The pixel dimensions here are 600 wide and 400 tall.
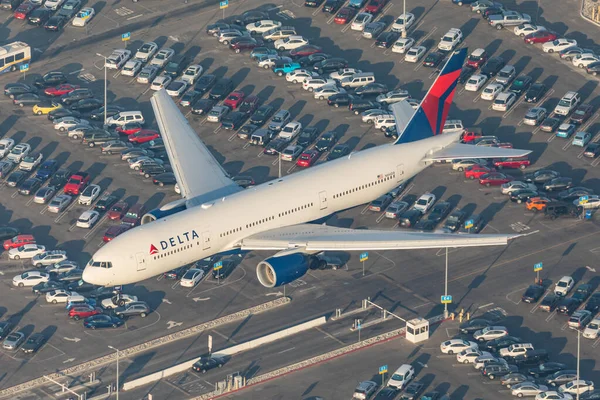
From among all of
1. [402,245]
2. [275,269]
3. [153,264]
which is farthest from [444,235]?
[153,264]

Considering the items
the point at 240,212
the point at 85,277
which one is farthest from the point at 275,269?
the point at 85,277

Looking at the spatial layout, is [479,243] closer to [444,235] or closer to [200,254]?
[444,235]

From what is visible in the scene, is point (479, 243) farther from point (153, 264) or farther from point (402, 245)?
point (153, 264)

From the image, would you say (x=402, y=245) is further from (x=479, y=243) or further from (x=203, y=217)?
(x=203, y=217)

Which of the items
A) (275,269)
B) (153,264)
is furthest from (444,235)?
(153,264)

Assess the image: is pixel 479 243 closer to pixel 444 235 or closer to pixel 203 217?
pixel 444 235
